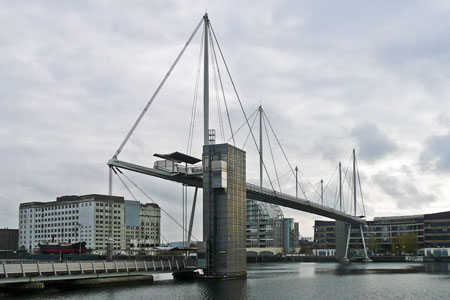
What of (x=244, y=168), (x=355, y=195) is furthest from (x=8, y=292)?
(x=355, y=195)

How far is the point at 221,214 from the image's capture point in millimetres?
70125

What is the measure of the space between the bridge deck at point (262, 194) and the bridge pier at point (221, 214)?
4.33 meters

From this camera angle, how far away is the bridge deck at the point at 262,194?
68.9 m

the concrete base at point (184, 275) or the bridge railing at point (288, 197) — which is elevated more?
the bridge railing at point (288, 197)

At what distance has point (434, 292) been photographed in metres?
53.7

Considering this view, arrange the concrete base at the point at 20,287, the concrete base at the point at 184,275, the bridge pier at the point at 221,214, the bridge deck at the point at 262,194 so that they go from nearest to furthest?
1. the concrete base at the point at 20,287
2. the bridge deck at the point at 262,194
3. the bridge pier at the point at 221,214
4. the concrete base at the point at 184,275

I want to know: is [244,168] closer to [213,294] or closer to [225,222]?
[225,222]

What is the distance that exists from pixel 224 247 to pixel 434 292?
25.7 meters

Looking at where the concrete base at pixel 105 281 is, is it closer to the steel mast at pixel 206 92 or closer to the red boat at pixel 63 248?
the steel mast at pixel 206 92

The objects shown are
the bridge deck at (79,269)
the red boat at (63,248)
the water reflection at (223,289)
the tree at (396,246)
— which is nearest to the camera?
the water reflection at (223,289)

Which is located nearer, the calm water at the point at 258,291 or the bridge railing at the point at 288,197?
the calm water at the point at 258,291

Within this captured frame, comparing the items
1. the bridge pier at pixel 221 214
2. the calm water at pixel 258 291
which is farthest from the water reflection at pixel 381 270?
the calm water at pixel 258 291

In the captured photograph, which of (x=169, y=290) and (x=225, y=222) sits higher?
(x=225, y=222)

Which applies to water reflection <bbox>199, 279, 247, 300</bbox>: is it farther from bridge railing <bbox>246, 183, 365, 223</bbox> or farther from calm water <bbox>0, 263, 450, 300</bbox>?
bridge railing <bbox>246, 183, 365, 223</bbox>
